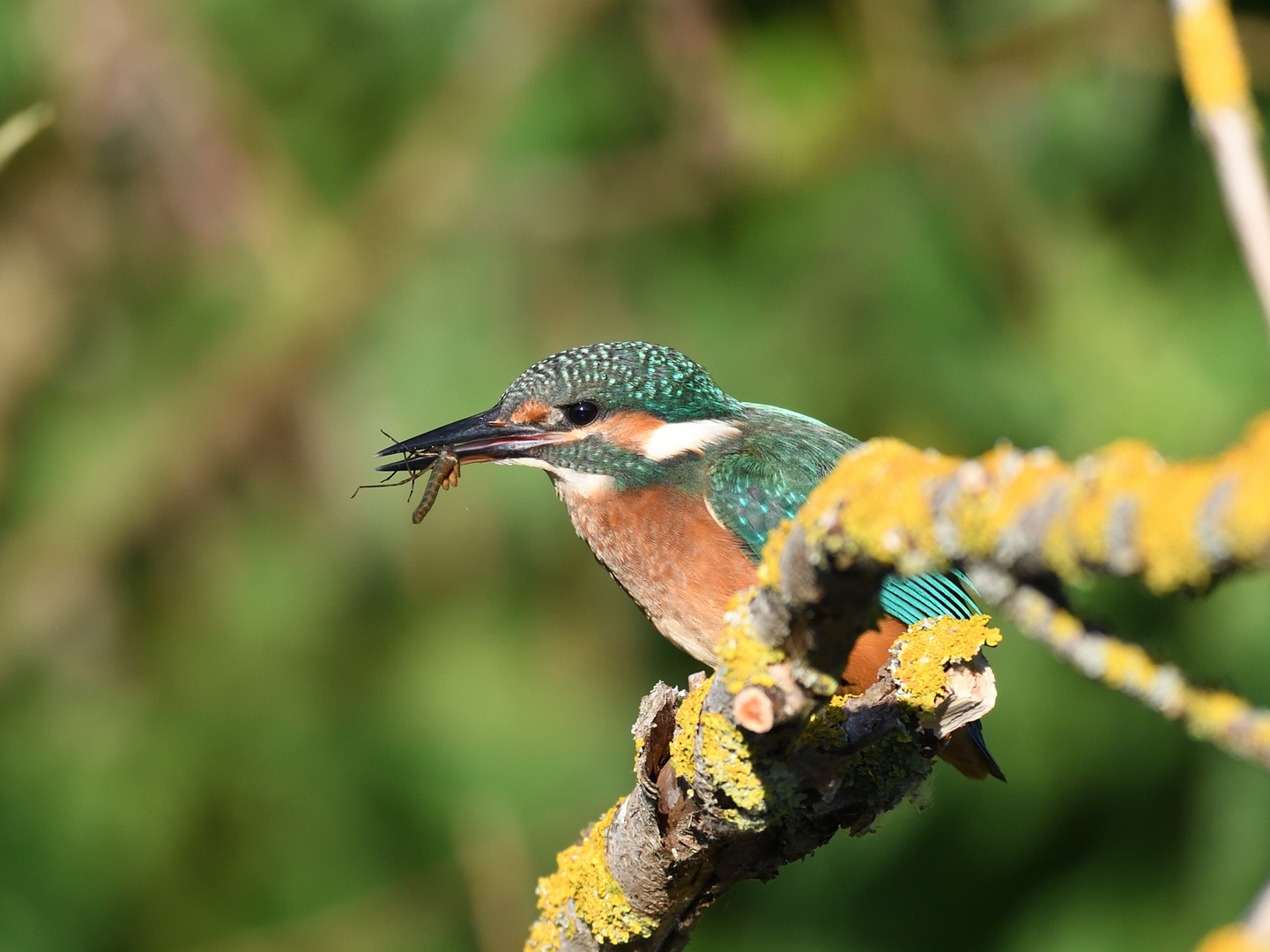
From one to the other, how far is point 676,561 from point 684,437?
341 millimetres

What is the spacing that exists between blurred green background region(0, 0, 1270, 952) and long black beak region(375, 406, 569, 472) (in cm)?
130

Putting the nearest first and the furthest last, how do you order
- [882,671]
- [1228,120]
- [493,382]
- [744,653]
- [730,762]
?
[1228,120] → [744,653] → [730,762] → [882,671] → [493,382]

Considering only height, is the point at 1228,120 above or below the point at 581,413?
below

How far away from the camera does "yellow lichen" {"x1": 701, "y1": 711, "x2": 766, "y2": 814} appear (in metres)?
1.52

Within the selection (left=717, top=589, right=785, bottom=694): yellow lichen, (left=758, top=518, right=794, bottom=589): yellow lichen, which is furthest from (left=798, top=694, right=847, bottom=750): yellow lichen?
(left=758, top=518, right=794, bottom=589): yellow lichen

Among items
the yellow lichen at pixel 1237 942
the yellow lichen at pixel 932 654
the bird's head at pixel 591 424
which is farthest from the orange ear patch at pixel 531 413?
the yellow lichen at pixel 1237 942

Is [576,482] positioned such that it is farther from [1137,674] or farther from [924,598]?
[1137,674]

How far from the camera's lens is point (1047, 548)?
0.87m

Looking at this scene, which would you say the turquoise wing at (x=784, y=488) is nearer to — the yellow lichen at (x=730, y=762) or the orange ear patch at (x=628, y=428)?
the orange ear patch at (x=628, y=428)

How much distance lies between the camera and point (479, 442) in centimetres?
272

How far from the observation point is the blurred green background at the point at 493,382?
386 cm

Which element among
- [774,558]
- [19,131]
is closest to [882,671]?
[774,558]

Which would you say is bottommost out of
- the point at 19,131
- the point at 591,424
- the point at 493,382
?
the point at 591,424

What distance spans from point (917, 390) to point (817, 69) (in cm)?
112
